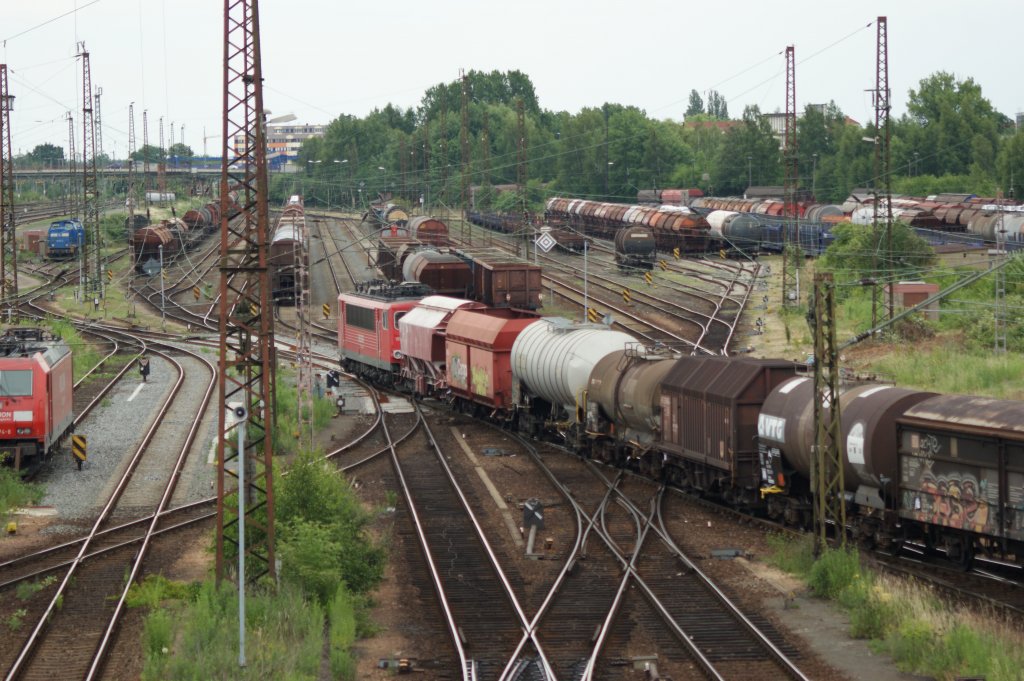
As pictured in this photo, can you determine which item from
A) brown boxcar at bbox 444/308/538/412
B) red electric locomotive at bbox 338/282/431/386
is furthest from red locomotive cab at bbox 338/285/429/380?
brown boxcar at bbox 444/308/538/412

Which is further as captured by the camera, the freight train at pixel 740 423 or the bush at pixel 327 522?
the bush at pixel 327 522

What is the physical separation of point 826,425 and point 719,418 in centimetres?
380

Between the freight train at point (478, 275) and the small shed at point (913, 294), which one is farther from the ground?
the freight train at point (478, 275)

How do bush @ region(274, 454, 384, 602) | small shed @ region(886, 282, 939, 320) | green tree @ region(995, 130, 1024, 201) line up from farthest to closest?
green tree @ region(995, 130, 1024, 201) < small shed @ region(886, 282, 939, 320) < bush @ region(274, 454, 384, 602)

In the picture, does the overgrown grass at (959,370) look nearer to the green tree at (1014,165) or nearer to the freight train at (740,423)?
the freight train at (740,423)

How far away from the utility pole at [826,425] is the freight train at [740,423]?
1.45 ft

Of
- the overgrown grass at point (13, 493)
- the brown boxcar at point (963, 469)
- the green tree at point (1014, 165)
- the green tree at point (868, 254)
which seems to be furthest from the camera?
the green tree at point (1014, 165)

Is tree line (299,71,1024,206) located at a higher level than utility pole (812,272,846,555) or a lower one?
higher

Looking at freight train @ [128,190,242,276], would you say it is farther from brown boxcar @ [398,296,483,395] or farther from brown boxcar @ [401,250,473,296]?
brown boxcar @ [398,296,483,395]

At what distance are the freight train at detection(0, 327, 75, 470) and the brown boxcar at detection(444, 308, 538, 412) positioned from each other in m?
11.6

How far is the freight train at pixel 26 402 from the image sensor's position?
2861 cm

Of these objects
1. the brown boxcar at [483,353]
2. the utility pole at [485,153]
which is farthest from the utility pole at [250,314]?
the utility pole at [485,153]

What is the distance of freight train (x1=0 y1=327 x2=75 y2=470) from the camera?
28.6 meters

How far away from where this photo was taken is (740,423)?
79.7ft
